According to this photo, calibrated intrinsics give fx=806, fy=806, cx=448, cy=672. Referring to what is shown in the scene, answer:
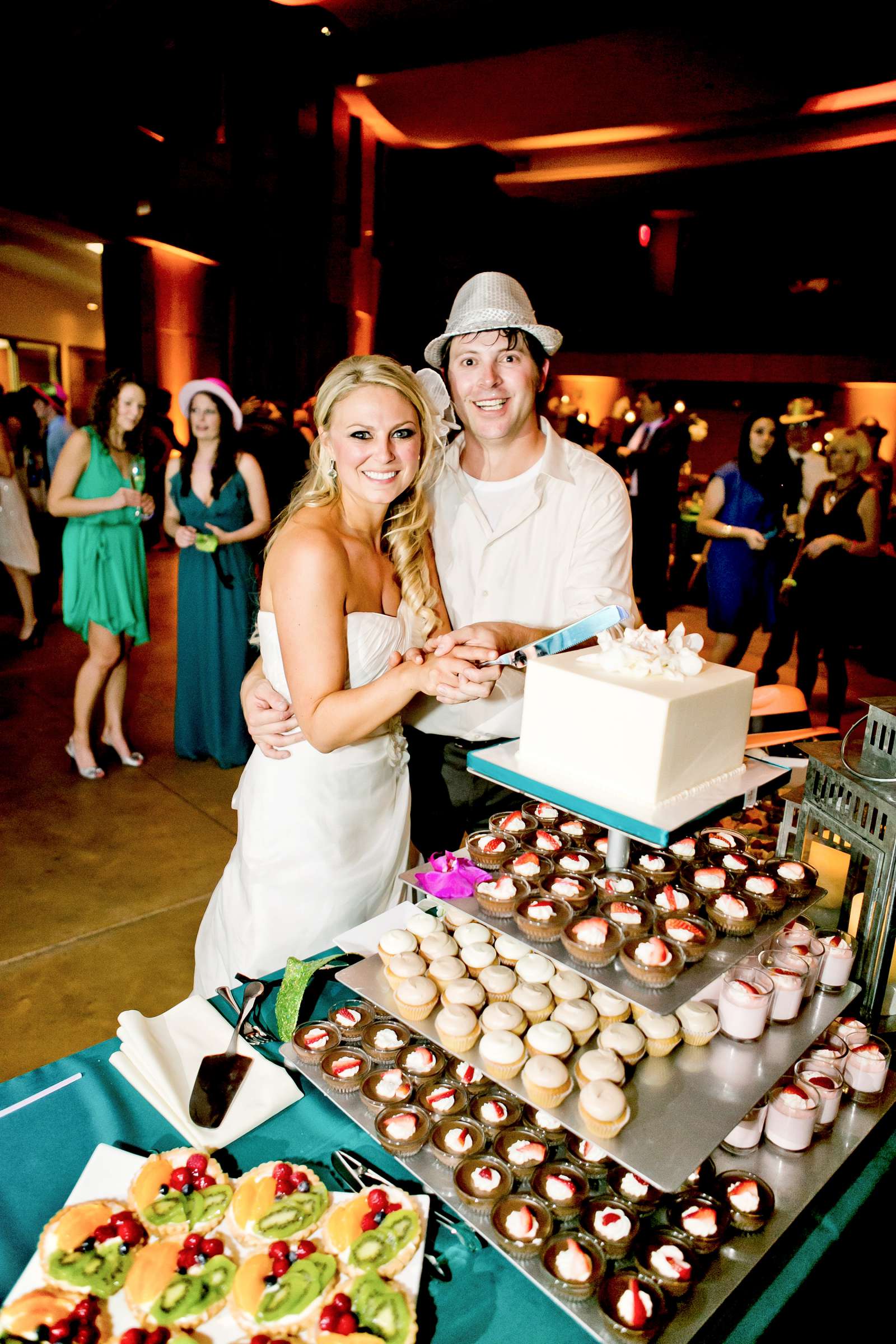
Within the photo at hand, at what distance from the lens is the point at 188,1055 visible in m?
1.47

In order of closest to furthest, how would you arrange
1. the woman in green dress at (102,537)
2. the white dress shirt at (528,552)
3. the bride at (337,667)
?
the bride at (337,667) → the white dress shirt at (528,552) → the woman in green dress at (102,537)

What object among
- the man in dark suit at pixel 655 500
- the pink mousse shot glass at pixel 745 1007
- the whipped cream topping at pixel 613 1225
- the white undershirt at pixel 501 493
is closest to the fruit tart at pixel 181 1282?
the whipped cream topping at pixel 613 1225

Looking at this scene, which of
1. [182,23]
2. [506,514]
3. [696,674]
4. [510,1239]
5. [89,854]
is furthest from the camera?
[182,23]

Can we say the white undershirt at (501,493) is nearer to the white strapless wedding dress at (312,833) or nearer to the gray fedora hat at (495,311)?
the gray fedora hat at (495,311)

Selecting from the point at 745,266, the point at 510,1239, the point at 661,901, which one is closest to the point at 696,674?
the point at 661,901

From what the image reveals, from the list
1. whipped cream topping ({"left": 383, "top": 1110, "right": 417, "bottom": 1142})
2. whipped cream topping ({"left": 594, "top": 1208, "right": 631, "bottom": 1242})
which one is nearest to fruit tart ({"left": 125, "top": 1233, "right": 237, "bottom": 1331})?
whipped cream topping ({"left": 383, "top": 1110, "right": 417, "bottom": 1142})

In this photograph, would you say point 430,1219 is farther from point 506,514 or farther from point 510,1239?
point 506,514

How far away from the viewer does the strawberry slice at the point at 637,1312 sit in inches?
40.8

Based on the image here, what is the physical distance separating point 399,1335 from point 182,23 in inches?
374

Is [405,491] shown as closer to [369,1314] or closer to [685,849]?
[685,849]

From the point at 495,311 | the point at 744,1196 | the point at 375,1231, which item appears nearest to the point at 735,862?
the point at 744,1196

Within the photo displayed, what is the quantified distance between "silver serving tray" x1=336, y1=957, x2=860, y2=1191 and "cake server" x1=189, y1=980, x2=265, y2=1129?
22cm

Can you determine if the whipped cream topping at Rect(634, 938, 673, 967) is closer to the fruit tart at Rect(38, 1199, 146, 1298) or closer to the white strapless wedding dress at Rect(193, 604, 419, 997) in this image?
the fruit tart at Rect(38, 1199, 146, 1298)

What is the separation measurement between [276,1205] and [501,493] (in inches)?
79.8
